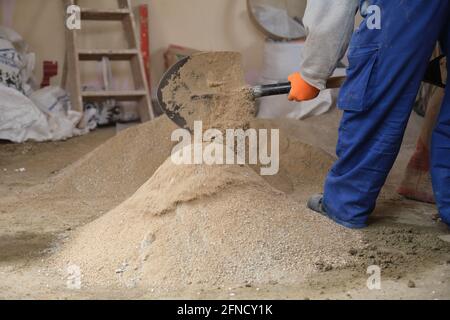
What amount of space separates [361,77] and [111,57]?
3.10 metres

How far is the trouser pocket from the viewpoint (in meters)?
2.56

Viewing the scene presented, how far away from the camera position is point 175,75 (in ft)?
Answer: 10.0

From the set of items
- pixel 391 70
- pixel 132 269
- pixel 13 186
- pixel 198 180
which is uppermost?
pixel 391 70

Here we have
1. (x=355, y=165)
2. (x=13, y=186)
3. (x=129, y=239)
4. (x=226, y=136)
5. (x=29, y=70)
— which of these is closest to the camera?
(x=129, y=239)

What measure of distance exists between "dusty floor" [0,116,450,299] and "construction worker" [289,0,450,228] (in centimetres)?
21

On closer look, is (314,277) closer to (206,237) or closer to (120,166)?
(206,237)

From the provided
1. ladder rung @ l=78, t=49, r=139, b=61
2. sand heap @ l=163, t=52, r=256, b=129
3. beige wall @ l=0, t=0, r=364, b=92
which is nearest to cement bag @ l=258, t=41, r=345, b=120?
beige wall @ l=0, t=0, r=364, b=92

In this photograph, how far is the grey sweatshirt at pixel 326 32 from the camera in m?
2.65

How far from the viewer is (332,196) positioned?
9.30ft

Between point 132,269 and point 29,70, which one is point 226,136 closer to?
point 132,269

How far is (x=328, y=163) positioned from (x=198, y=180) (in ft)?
4.58

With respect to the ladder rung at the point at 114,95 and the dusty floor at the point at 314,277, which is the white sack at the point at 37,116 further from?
the dusty floor at the point at 314,277

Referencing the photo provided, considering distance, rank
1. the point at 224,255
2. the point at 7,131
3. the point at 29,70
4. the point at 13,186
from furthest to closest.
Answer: the point at 29,70 → the point at 7,131 → the point at 13,186 → the point at 224,255

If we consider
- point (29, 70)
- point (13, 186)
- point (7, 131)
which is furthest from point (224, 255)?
point (29, 70)
